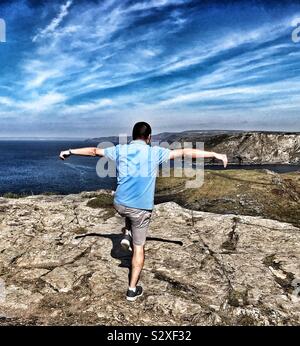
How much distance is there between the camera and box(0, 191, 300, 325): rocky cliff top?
684 centimetres

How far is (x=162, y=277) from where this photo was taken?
27.0 ft

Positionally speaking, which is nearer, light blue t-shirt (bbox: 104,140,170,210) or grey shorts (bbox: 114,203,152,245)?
light blue t-shirt (bbox: 104,140,170,210)

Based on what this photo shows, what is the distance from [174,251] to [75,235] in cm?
300

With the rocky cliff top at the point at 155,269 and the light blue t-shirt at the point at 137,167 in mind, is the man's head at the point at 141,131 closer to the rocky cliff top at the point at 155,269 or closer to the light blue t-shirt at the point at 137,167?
the light blue t-shirt at the point at 137,167

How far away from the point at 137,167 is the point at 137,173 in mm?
112

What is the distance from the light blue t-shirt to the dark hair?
113 millimetres

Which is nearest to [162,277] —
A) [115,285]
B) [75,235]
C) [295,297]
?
[115,285]

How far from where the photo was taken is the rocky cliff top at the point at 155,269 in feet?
22.4

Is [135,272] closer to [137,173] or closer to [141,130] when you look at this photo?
[137,173]

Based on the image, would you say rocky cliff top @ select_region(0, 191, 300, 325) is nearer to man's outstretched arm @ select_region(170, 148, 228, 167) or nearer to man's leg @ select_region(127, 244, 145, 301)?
man's leg @ select_region(127, 244, 145, 301)

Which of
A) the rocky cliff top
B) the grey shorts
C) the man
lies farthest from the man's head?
the rocky cliff top

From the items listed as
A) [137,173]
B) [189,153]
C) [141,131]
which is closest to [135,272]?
[137,173]

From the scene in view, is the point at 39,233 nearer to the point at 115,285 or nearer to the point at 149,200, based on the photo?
the point at 115,285

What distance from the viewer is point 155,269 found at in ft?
28.3
